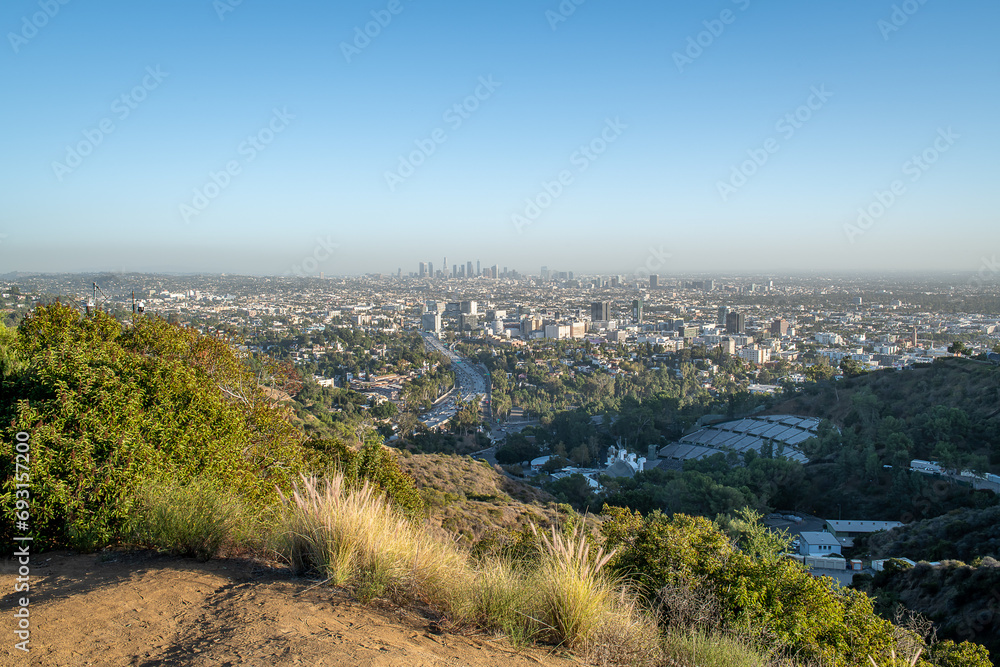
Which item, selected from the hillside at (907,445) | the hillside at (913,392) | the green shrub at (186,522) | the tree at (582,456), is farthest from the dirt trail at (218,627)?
the hillside at (913,392)

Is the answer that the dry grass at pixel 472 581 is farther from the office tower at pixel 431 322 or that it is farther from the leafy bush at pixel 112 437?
the office tower at pixel 431 322

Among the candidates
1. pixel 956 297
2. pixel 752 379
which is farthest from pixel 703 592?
pixel 956 297

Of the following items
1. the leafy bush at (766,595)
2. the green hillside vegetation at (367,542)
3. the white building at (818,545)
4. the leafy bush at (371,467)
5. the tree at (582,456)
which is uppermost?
the green hillside vegetation at (367,542)

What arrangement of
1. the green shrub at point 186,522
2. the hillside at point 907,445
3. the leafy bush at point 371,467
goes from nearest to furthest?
the green shrub at point 186,522, the leafy bush at point 371,467, the hillside at point 907,445

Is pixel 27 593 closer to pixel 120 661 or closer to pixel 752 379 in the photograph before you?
pixel 120 661

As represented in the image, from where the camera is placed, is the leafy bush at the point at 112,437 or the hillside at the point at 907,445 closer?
the leafy bush at the point at 112,437

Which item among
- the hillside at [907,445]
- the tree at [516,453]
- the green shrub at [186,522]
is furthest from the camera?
the tree at [516,453]

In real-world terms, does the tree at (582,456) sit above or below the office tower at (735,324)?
below
